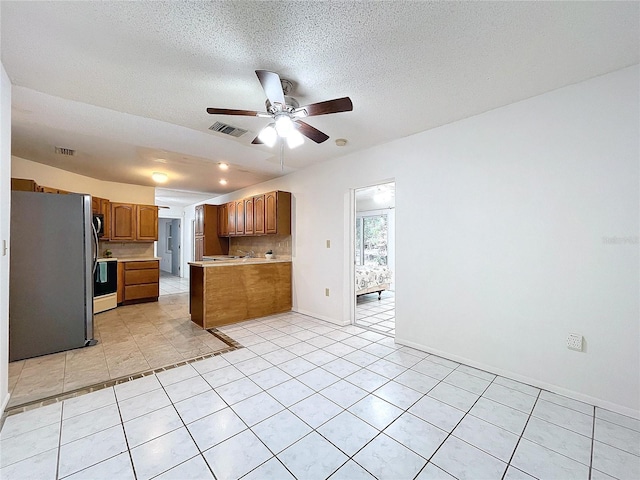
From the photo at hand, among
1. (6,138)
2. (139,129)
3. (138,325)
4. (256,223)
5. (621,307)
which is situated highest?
Answer: (139,129)

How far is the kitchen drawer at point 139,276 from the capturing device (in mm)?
5344

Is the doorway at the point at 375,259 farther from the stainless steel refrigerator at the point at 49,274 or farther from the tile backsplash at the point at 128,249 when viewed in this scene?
the tile backsplash at the point at 128,249

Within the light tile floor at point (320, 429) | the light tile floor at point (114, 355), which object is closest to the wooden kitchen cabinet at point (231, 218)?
the light tile floor at point (114, 355)

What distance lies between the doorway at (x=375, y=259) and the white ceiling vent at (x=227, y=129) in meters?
1.84

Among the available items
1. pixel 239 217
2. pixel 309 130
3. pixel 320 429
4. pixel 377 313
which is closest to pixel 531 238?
pixel 309 130

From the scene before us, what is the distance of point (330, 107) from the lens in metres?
1.97

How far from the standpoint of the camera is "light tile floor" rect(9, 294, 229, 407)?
7.68 ft

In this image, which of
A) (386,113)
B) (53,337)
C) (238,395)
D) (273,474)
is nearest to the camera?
(273,474)

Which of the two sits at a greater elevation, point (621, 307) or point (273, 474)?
point (621, 307)

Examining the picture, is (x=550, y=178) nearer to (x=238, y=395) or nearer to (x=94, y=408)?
(x=238, y=395)

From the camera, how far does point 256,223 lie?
17.2 feet

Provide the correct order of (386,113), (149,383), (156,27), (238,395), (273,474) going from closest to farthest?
(273,474) → (156,27) → (238,395) → (149,383) → (386,113)

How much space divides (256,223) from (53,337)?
3150 millimetres

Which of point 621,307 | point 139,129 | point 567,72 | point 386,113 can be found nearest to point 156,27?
point 139,129
